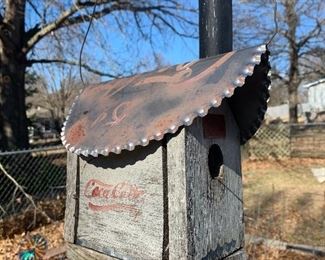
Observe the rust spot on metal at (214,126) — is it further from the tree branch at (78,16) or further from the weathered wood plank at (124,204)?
the tree branch at (78,16)

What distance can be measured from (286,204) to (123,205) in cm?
590

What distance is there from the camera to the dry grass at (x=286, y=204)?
16.9 feet

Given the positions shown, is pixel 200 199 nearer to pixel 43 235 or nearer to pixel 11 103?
pixel 43 235

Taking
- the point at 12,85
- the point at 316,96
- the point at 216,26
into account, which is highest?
the point at 316,96

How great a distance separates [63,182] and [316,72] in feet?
55.4

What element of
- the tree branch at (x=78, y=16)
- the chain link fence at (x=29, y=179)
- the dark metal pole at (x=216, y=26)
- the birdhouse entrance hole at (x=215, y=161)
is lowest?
the chain link fence at (x=29, y=179)

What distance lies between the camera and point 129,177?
1520 mm

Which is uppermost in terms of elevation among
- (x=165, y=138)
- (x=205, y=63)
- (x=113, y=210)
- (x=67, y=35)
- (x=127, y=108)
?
(x=67, y=35)

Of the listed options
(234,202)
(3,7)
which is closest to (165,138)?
(234,202)

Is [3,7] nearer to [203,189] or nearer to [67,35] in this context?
[67,35]

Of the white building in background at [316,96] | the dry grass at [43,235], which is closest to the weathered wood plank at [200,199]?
the dry grass at [43,235]

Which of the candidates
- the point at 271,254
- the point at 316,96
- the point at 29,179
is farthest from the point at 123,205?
the point at 316,96

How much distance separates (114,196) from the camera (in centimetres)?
157

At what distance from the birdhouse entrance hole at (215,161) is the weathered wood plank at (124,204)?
26 cm
